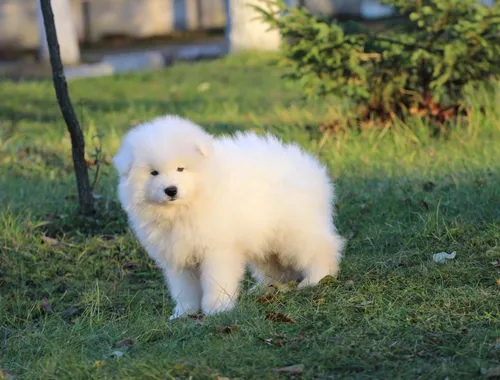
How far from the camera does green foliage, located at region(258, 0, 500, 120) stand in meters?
8.11

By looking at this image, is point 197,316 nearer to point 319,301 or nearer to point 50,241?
point 319,301

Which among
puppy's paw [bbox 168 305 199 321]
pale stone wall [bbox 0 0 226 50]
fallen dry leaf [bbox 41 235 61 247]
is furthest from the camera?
pale stone wall [bbox 0 0 226 50]

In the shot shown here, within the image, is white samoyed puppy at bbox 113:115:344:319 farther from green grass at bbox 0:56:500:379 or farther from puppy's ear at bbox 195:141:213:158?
green grass at bbox 0:56:500:379

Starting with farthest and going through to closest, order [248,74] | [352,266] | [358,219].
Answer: [248,74] → [358,219] → [352,266]

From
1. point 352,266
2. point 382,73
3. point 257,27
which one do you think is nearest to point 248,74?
point 257,27

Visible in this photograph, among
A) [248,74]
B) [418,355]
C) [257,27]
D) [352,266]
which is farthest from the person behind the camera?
[257,27]

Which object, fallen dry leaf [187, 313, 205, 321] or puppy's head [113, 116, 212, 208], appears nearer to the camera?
puppy's head [113, 116, 212, 208]

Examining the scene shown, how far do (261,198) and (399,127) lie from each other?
4034 millimetres

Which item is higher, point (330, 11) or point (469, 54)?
point (469, 54)

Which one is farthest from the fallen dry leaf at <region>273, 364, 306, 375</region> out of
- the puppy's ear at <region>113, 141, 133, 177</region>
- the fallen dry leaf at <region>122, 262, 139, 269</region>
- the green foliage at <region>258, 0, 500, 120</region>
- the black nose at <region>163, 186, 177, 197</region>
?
the green foliage at <region>258, 0, 500, 120</region>

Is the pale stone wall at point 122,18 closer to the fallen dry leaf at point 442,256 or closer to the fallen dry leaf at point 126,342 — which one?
the fallen dry leaf at point 442,256

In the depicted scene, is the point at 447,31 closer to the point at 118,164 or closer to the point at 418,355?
the point at 118,164

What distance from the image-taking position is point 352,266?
530 cm

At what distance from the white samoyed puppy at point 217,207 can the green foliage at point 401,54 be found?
3346mm
